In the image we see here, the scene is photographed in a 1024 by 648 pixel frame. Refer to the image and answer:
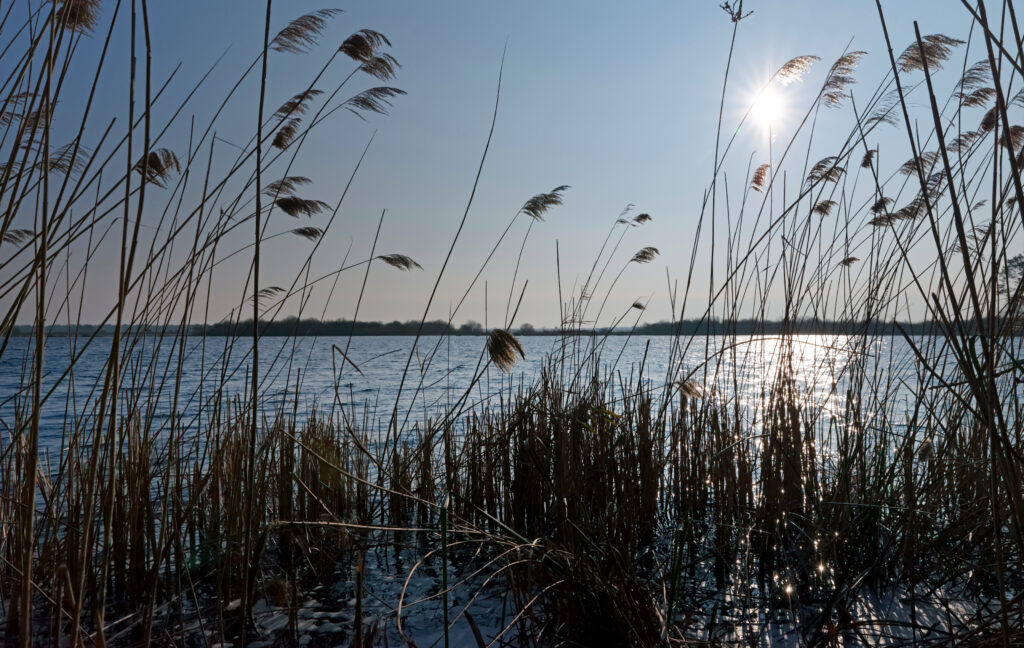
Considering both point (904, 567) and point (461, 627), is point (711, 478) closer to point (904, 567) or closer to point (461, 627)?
point (904, 567)

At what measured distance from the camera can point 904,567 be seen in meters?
1.87

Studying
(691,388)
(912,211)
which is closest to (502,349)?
(691,388)

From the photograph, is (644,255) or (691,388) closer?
(691,388)

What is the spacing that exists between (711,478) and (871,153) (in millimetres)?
1432

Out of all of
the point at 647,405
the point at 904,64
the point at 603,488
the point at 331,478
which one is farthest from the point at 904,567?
the point at 331,478

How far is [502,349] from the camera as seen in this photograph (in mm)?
1579

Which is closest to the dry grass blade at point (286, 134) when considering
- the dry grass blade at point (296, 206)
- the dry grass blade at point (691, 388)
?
the dry grass blade at point (296, 206)

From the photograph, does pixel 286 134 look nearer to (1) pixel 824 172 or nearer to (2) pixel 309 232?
(2) pixel 309 232

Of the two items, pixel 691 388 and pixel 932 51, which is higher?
pixel 932 51

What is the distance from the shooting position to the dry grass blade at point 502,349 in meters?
1.57

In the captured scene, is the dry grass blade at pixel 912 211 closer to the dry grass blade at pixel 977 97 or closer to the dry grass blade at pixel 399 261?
the dry grass blade at pixel 977 97

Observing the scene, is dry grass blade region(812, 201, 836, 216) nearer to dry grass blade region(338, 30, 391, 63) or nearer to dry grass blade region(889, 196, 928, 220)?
dry grass blade region(889, 196, 928, 220)

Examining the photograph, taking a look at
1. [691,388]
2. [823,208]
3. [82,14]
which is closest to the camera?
[82,14]

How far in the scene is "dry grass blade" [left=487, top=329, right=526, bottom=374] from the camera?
1568mm
